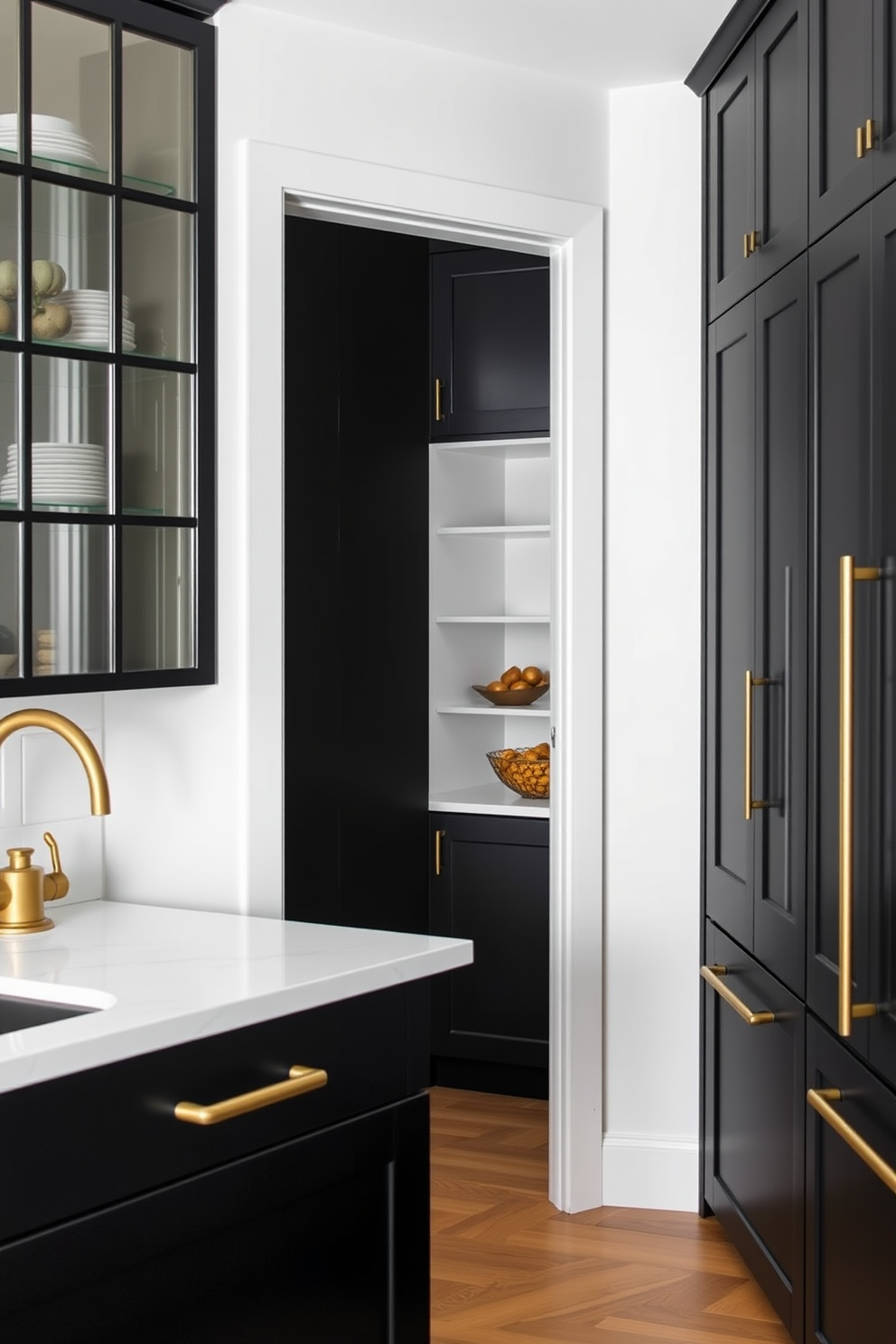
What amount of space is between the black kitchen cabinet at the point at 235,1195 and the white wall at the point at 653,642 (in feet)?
4.26

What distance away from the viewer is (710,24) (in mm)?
2830

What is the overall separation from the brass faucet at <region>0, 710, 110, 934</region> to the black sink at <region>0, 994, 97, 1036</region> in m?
0.28

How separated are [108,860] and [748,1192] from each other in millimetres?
1410

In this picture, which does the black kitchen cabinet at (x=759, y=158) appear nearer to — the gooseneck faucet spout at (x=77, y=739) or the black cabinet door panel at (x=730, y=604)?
the black cabinet door panel at (x=730, y=604)

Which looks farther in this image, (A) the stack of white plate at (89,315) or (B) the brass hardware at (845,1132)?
(A) the stack of white plate at (89,315)

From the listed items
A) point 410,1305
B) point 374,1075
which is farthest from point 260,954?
point 410,1305

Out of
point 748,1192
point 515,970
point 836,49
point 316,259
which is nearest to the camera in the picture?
point 836,49

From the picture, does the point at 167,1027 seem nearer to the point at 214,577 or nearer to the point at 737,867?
the point at 214,577

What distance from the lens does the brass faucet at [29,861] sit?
2.11m

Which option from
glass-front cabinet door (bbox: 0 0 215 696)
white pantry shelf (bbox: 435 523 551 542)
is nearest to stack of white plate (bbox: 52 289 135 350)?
glass-front cabinet door (bbox: 0 0 215 696)

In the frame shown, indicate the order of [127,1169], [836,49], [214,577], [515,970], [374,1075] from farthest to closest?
[515,970], [214,577], [836,49], [374,1075], [127,1169]

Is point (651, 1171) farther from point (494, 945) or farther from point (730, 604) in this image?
point (730, 604)

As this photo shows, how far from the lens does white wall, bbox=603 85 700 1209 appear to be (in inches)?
126

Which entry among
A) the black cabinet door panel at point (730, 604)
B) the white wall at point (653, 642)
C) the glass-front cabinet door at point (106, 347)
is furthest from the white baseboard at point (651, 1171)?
the glass-front cabinet door at point (106, 347)
